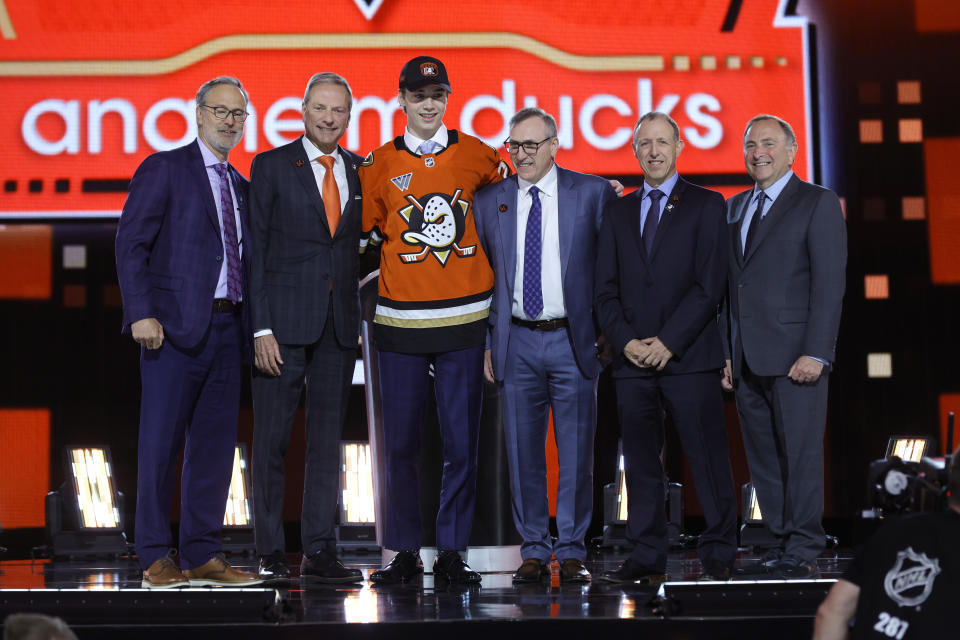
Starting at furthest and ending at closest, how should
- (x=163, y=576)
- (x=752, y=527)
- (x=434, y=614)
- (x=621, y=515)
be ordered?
(x=621, y=515)
(x=752, y=527)
(x=163, y=576)
(x=434, y=614)

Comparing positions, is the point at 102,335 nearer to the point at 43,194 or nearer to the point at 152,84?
the point at 43,194

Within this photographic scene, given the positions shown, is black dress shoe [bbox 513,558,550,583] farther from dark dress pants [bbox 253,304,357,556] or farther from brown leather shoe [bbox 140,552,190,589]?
brown leather shoe [bbox 140,552,190,589]

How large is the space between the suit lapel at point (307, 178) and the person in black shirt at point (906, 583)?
7.56 feet

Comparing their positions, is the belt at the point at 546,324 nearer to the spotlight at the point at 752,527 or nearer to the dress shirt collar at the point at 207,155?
the dress shirt collar at the point at 207,155

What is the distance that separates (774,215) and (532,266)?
846mm

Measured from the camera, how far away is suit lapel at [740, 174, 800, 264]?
3645 mm

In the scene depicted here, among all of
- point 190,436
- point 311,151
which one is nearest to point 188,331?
point 190,436

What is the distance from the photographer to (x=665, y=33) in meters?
6.03

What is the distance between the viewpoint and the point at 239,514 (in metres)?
5.49

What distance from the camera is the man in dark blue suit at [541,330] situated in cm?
373

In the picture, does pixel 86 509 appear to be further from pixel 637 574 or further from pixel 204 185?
pixel 637 574

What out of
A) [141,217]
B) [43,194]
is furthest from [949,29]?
[43,194]

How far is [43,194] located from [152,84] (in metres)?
0.86

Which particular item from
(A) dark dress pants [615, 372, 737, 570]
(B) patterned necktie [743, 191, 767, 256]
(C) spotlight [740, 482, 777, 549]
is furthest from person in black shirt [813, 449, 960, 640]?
(C) spotlight [740, 482, 777, 549]
